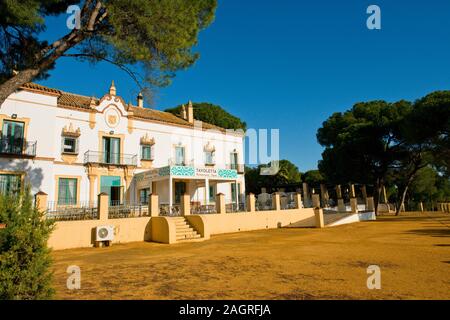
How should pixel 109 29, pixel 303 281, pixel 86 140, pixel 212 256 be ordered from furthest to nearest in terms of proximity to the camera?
pixel 86 140
pixel 109 29
pixel 212 256
pixel 303 281

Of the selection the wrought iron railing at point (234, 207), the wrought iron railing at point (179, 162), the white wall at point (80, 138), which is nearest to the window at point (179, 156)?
the wrought iron railing at point (179, 162)

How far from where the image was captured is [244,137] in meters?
29.0

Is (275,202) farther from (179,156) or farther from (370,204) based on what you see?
(370,204)

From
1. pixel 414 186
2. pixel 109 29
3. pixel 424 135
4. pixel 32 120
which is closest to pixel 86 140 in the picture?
pixel 32 120

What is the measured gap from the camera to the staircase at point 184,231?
14.1m

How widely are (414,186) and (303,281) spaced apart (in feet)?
152

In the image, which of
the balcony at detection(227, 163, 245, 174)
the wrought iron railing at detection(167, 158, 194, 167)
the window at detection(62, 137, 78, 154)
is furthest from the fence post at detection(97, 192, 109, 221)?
the balcony at detection(227, 163, 245, 174)

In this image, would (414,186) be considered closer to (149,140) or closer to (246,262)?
(149,140)

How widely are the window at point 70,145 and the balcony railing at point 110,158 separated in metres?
0.71

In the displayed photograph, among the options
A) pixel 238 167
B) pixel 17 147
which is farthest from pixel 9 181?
pixel 238 167

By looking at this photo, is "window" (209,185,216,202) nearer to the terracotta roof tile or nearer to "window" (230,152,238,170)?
"window" (230,152,238,170)

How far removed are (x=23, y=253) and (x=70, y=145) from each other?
16.0 meters

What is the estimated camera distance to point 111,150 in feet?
67.2

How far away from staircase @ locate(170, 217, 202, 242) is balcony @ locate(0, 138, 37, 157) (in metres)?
8.95
